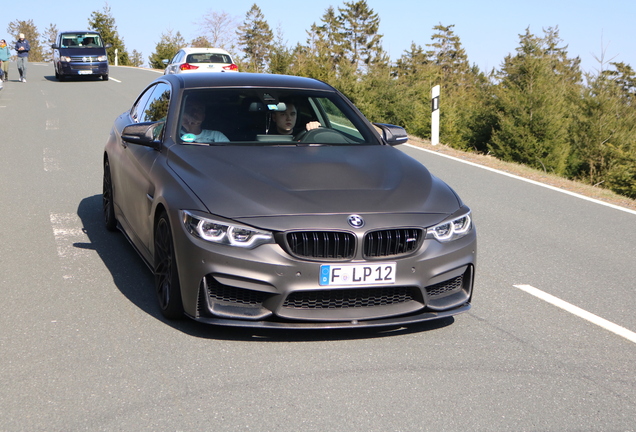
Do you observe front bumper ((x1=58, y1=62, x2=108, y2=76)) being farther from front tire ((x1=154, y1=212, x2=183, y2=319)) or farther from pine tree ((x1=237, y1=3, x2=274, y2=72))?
pine tree ((x1=237, y1=3, x2=274, y2=72))

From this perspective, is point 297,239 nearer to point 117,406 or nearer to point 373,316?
point 373,316

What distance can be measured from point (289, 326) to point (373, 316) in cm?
48

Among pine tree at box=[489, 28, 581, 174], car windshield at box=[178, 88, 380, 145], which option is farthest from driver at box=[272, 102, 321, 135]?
pine tree at box=[489, 28, 581, 174]

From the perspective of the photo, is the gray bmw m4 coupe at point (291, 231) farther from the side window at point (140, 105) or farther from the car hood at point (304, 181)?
the side window at point (140, 105)

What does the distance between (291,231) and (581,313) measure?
91.1 inches

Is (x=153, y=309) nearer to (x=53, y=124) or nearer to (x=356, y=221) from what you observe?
(x=356, y=221)

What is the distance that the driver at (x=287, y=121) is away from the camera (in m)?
6.14

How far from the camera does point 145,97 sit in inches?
284

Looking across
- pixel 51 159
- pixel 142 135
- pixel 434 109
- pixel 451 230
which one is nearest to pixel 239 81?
pixel 142 135

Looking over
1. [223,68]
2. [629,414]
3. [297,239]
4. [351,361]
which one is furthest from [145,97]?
[223,68]

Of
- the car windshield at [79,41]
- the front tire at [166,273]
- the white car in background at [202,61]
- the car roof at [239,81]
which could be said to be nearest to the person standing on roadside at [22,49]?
the car windshield at [79,41]

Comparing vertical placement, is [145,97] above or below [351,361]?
above

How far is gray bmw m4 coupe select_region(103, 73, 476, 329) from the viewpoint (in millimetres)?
4422

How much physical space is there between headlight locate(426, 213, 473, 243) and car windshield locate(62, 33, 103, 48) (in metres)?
30.9
